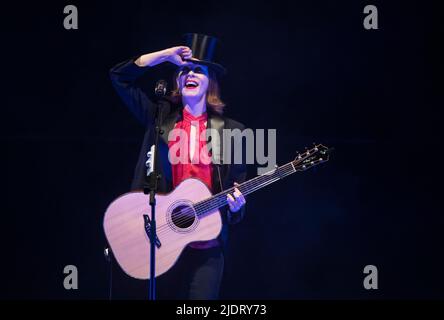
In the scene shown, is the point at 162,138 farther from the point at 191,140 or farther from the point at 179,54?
the point at 179,54

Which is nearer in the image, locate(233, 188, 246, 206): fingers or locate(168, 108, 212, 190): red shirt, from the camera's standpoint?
locate(233, 188, 246, 206): fingers

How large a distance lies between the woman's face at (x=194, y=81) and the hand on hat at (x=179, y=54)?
0.46ft

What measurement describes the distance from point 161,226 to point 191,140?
21.6 inches

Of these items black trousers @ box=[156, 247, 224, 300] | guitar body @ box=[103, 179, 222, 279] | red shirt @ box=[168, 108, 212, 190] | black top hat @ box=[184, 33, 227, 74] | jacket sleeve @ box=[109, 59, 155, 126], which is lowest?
black trousers @ box=[156, 247, 224, 300]

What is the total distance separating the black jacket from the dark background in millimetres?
→ 728

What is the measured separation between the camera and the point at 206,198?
3568 millimetres

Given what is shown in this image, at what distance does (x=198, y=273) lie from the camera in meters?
3.55

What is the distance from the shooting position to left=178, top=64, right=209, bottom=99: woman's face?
3793mm

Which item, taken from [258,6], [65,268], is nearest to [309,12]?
[258,6]

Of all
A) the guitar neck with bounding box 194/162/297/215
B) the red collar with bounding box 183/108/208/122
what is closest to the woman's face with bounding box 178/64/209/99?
the red collar with bounding box 183/108/208/122

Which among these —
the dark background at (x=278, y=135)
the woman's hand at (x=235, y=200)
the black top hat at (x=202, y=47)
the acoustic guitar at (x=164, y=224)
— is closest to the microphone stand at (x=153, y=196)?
the acoustic guitar at (x=164, y=224)

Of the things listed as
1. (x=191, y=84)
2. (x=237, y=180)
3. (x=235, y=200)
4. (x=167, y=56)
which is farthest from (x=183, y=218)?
(x=167, y=56)

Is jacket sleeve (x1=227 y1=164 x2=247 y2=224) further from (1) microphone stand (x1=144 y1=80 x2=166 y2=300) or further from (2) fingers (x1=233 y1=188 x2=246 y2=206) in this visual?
(1) microphone stand (x1=144 y1=80 x2=166 y2=300)
